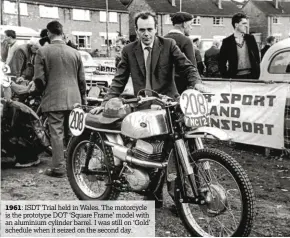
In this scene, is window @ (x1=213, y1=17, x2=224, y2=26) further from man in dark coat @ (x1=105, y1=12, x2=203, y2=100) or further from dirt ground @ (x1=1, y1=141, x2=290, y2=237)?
man in dark coat @ (x1=105, y1=12, x2=203, y2=100)

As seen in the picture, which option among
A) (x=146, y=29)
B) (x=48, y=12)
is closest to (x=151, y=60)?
(x=146, y=29)

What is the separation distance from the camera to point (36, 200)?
5.01 meters

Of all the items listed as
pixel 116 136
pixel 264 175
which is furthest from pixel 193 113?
pixel 264 175

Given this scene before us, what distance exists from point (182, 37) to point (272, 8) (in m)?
62.7

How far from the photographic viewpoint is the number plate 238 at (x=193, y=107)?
362 centimetres

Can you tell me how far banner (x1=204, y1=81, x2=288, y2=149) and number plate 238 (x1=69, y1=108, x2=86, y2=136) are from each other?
124 inches

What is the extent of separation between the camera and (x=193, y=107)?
12.0 feet

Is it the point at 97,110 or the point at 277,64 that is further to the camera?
the point at 277,64

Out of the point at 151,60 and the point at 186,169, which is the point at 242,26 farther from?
the point at 186,169

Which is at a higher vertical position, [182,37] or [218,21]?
[218,21]

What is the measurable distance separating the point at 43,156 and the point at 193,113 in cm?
396

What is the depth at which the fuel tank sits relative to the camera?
12.7 feet

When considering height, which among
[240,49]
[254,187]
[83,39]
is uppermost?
[83,39]

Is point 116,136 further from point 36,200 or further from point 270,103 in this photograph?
point 270,103
